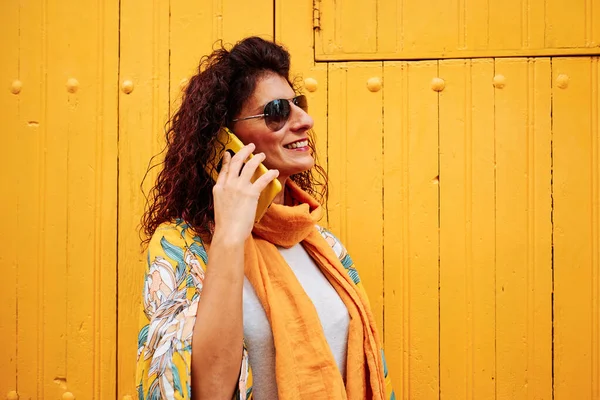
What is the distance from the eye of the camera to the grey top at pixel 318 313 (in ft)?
5.14

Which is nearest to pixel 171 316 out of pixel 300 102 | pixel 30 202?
pixel 300 102

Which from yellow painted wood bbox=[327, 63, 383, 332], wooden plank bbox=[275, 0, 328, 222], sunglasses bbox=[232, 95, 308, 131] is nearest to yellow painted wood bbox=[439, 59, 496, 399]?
yellow painted wood bbox=[327, 63, 383, 332]

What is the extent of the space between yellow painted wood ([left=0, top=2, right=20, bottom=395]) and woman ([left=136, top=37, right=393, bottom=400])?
0.77 m

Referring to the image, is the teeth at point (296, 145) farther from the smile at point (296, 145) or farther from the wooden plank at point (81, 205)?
the wooden plank at point (81, 205)

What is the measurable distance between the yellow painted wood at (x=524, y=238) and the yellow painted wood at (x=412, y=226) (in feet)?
0.84

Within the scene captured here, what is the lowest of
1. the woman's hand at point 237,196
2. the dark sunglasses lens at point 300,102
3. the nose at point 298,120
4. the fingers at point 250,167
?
the woman's hand at point 237,196

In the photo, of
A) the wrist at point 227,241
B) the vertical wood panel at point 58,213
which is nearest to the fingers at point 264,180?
the wrist at point 227,241

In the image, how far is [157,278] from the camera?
1.51 m

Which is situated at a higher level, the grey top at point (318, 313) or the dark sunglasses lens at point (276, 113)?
the dark sunglasses lens at point (276, 113)

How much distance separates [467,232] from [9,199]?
1.84 metres

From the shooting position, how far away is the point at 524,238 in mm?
2250

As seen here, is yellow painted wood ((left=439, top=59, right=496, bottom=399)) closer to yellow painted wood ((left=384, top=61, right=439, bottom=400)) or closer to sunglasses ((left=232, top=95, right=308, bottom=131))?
yellow painted wood ((left=384, top=61, right=439, bottom=400))

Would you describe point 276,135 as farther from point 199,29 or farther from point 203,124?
point 199,29

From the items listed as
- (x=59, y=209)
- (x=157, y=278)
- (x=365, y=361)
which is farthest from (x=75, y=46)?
(x=365, y=361)
